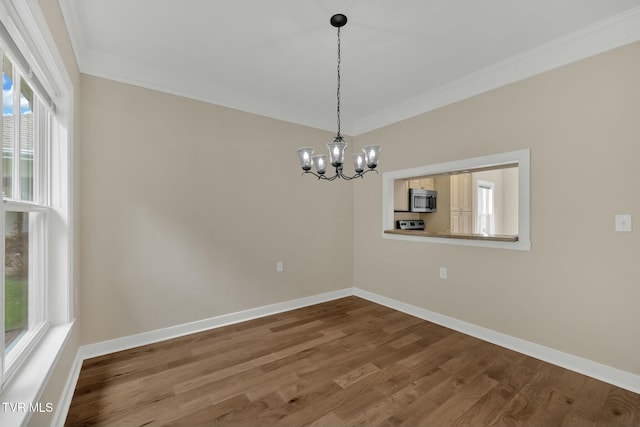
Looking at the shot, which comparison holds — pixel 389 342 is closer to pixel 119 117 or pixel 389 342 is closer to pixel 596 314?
pixel 596 314

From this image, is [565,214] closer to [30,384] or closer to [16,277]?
[30,384]

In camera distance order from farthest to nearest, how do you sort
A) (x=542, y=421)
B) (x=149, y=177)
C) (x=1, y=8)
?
1. (x=149, y=177)
2. (x=542, y=421)
3. (x=1, y=8)

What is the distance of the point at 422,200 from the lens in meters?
4.56

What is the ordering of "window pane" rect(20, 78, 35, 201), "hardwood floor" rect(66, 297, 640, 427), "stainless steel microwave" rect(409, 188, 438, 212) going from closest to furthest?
1. "window pane" rect(20, 78, 35, 201)
2. "hardwood floor" rect(66, 297, 640, 427)
3. "stainless steel microwave" rect(409, 188, 438, 212)

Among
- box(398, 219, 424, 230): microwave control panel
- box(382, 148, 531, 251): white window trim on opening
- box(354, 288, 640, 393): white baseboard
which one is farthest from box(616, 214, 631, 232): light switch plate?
box(398, 219, 424, 230): microwave control panel

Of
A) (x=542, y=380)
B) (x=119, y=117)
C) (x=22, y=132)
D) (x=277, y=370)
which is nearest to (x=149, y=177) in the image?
(x=119, y=117)

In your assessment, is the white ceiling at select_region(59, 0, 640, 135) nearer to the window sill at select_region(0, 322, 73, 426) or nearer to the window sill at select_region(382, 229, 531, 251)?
the window sill at select_region(382, 229, 531, 251)

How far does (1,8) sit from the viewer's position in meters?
1.10

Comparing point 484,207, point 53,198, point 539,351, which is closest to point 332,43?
point 53,198

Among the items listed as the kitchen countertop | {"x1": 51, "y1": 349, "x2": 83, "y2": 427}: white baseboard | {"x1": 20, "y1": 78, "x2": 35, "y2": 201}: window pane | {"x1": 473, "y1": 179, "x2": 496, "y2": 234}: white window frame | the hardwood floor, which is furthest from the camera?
{"x1": 473, "y1": 179, "x2": 496, "y2": 234}: white window frame

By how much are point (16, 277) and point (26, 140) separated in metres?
0.77

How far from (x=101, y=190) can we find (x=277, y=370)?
223 cm

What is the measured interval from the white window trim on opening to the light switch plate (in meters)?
0.56

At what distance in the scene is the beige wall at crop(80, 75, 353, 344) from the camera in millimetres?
2520
